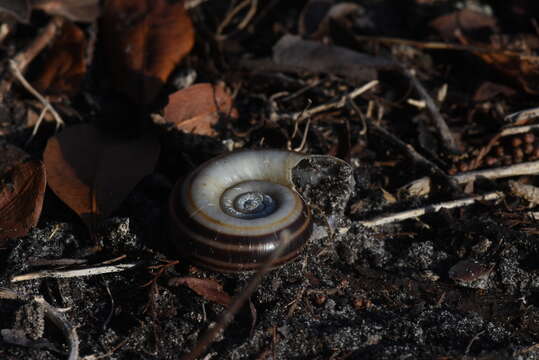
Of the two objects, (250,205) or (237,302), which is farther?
(250,205)

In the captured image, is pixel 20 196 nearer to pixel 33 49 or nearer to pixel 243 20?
pixel 33 49

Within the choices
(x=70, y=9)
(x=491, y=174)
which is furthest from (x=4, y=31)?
(x=491, y=174)

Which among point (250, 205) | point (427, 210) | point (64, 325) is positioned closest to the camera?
point (64, 325)

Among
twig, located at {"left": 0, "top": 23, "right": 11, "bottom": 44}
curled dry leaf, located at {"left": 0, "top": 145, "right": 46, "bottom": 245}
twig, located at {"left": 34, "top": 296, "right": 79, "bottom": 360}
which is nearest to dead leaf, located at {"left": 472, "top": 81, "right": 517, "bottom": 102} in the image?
curled dry leaf, located at {"left": 0, "top": 145, "right": 46, "bottom": 245}

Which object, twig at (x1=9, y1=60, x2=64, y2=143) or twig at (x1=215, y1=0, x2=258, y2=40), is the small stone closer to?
twig at (x1=215, y1=0, x2=258, y2=40)

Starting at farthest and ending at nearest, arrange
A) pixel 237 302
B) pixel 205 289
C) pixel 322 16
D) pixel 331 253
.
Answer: pixel 322 16
pixel 331 253
pixel 205 289
pixel 237 302

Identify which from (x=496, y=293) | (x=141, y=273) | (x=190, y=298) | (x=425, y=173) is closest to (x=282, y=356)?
(x=190, y=298)

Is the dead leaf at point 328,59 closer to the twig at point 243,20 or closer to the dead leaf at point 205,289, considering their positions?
the twig at point 243,20
